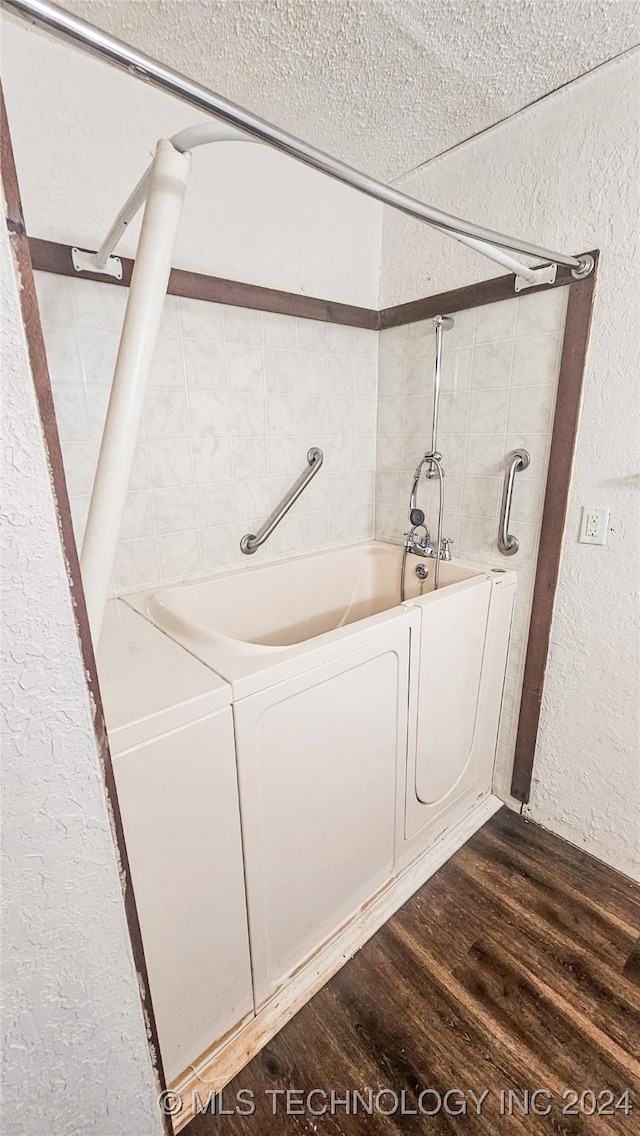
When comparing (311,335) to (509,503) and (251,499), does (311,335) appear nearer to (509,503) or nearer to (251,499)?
(251,499)

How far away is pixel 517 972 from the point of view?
1.19 meters

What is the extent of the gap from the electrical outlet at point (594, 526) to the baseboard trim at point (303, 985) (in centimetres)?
107

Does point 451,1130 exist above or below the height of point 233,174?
below

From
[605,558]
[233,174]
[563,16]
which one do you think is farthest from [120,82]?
[605,558]

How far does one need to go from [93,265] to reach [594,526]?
155 cm

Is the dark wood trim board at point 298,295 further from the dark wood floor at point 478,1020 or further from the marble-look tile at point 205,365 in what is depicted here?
the dark wood floor at point 478,1020

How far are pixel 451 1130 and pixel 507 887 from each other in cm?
60

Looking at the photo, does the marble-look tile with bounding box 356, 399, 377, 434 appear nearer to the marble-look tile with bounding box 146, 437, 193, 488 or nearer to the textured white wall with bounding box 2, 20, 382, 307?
the textured white wall with bounding box 2, 20, 382, 307

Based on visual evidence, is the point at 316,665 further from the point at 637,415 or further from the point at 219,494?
the point at 637,415

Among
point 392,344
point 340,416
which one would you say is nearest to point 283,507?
point 340,416

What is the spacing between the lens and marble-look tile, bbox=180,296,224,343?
143 centimetres

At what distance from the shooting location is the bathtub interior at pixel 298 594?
1584mm

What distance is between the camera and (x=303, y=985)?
1.15 meters

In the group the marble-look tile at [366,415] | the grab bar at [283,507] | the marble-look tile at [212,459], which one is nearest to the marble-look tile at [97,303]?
Answer: the marble-look tile at [212,459]
